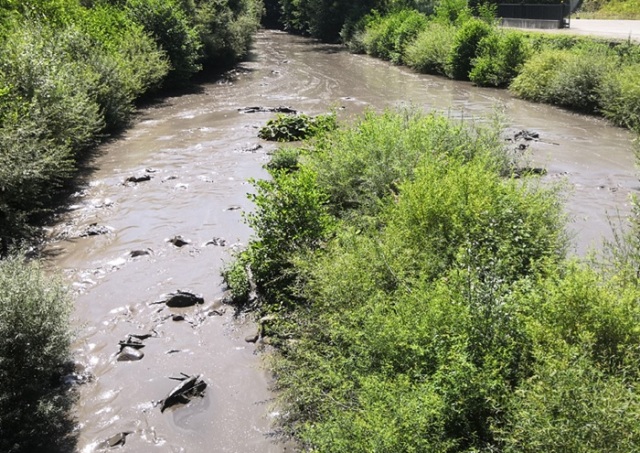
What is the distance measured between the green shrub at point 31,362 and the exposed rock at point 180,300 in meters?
2.47

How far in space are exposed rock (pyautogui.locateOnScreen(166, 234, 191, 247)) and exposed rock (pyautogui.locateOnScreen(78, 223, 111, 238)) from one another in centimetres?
152

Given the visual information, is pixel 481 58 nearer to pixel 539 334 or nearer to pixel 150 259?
pixel 150 259

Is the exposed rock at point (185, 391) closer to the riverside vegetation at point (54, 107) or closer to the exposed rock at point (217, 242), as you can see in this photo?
the riverside vegetation at point (54, 107)

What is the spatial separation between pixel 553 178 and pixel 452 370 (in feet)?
37.4

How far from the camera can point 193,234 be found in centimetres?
1282

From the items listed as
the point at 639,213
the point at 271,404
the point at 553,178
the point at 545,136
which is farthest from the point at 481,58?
the point at 271,404

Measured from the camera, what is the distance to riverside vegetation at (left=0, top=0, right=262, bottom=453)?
696 cm

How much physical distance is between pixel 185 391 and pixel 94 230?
620 centimetres

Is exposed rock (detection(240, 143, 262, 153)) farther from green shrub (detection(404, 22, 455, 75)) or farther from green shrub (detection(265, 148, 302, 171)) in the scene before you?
green shrub (detection(404, 22, 455, 75))

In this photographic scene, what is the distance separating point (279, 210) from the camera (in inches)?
381

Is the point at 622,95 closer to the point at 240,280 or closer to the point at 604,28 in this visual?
the point at 240,280

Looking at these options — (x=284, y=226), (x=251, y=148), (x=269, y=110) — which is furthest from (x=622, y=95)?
(x=284, y=226)

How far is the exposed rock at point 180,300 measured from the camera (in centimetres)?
1004

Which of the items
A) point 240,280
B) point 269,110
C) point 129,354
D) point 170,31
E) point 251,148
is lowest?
point 129,354
